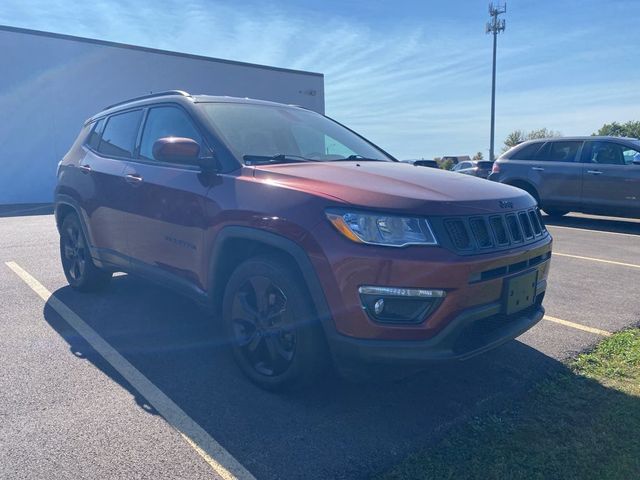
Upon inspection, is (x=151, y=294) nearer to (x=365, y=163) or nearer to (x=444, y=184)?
(x=365, y=163)

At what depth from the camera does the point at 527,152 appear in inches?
456

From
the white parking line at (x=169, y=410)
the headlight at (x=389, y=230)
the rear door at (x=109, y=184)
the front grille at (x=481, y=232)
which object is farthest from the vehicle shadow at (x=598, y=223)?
the white parking line at (x=169, y=410)

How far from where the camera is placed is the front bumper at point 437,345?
2617 millimetres

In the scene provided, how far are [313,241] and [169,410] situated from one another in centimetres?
127

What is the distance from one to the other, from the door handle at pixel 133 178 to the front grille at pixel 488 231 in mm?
2522

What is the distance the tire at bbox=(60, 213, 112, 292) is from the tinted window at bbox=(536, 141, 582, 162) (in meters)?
9.33

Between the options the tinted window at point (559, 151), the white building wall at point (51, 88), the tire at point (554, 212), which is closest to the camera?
the tinted window at point (559, 151)

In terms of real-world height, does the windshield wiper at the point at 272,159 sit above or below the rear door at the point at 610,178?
above

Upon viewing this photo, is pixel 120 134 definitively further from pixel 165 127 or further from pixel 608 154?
pixel 608 154

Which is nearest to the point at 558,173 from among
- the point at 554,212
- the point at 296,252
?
the point at 554,212

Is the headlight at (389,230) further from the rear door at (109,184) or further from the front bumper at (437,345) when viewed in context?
the rear door at (109,184)

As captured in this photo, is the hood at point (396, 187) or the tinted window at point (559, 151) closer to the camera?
the hood at point (396, 187)

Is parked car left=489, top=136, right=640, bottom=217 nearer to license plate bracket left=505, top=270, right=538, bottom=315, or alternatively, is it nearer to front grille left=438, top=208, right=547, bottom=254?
front grille left=438, top=208, right=547, bottom=254

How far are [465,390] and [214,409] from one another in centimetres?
152
